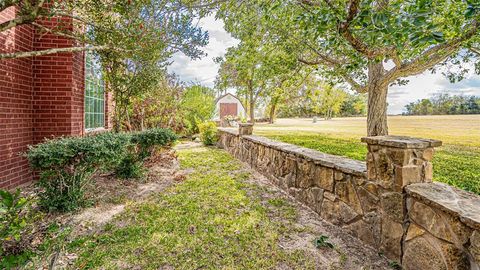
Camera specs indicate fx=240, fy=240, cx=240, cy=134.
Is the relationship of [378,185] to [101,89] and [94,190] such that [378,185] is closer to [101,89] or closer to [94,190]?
[94,190]

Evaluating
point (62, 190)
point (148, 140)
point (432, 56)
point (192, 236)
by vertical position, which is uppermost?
point (432, 56)

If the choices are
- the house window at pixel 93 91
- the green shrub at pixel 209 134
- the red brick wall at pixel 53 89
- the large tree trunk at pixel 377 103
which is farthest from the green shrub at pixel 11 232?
the green shrub at pixel 209 134

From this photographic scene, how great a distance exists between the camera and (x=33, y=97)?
4.66m

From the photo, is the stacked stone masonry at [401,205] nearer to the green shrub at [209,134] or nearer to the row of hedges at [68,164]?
the row of hedges at [68,164]

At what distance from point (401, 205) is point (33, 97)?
20.3ft

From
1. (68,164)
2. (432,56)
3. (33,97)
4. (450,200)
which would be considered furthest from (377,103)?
(33,97)

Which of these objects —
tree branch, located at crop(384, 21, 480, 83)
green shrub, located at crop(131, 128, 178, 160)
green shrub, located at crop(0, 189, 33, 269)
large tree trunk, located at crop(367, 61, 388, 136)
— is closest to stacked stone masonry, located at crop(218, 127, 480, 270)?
green shrub, located at crop(0, 189, 33, 269)

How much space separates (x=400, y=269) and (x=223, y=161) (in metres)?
5.47

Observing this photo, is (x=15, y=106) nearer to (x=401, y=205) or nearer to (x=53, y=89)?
(x=53, y=89)

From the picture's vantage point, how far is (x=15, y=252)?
1.71 m

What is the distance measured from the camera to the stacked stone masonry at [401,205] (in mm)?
1729

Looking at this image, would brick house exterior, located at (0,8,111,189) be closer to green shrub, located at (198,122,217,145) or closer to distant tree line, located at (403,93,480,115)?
green shrub, located at (198,122,217,145)

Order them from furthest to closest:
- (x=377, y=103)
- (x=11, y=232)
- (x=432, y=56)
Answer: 1. (x=377, y=103)
2. (x=432, y=56)
3. (x=11, y=232)

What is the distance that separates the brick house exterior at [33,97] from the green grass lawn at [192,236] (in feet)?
8.10
